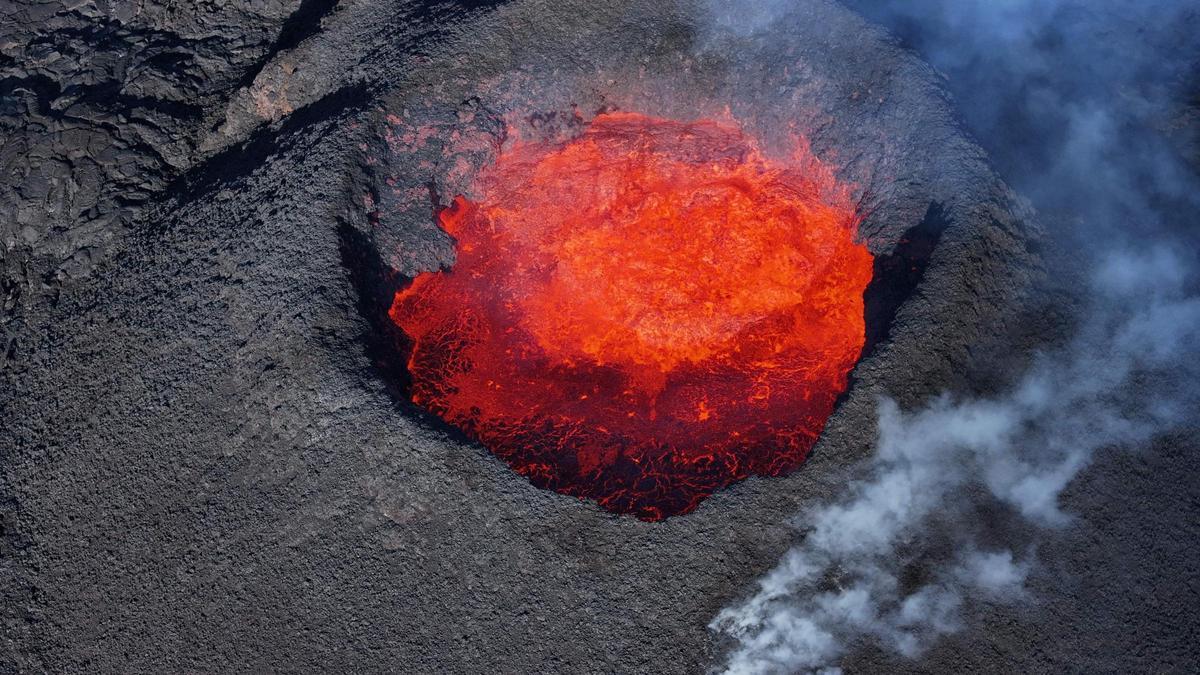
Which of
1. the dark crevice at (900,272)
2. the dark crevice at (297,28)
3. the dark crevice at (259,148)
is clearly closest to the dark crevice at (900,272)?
the dark crevice at (900,272)

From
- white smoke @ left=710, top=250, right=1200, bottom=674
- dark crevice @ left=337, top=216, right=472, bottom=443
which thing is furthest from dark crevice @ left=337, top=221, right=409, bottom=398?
white smoke @ left=710, top=250, right=1200, bottom=674

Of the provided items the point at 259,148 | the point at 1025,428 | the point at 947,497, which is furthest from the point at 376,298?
the point at 1025,428

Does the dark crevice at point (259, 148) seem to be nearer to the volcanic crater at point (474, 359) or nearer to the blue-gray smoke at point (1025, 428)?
the volcanic crater at point (474, 359)

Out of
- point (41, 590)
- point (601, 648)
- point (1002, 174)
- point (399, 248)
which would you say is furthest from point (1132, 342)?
point (41, 590)

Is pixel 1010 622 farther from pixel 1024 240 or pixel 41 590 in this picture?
pixel 41 590

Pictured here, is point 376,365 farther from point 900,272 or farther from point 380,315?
point 900,272
